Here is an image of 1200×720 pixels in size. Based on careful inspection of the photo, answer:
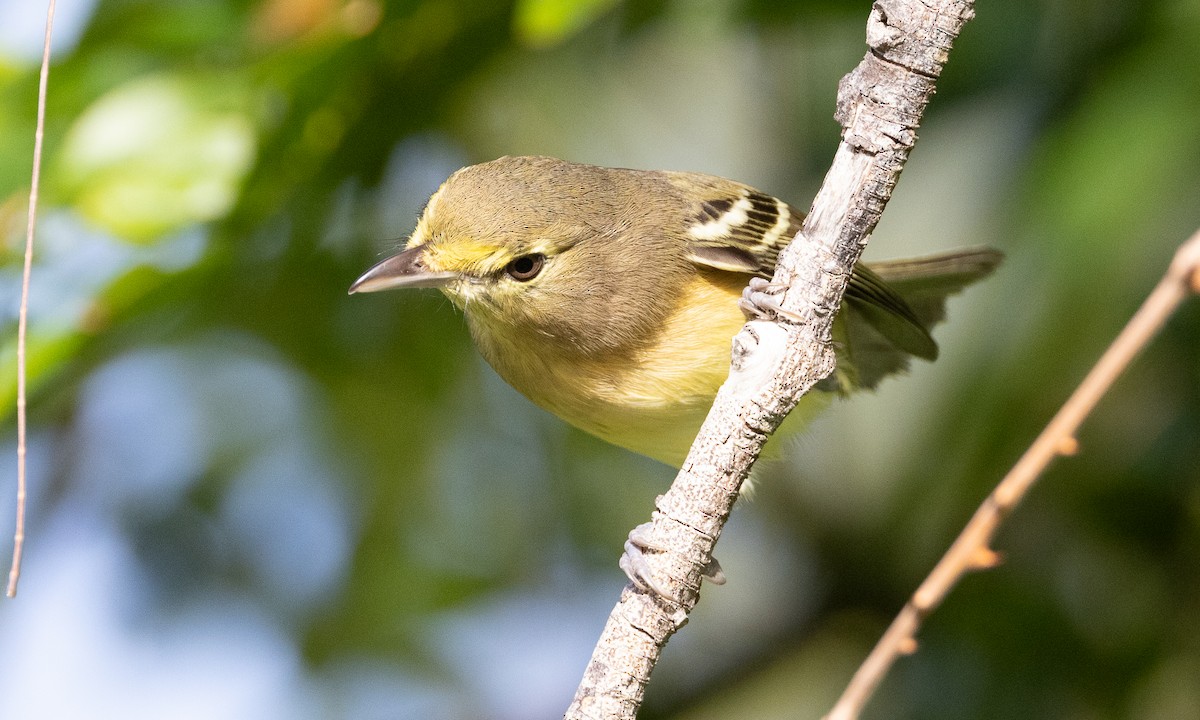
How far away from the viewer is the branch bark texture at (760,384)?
199 centimetres

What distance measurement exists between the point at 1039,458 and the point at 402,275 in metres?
1.67

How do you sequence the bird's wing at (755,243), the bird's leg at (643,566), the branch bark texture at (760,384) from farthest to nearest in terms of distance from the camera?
the bird's wing at (755,243) < the bird's leg at (643,566) < the branch bark texture at (760,384)

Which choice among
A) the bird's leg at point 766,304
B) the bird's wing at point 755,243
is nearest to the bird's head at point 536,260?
the bird's wing at point 755,243

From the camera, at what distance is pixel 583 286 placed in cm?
315

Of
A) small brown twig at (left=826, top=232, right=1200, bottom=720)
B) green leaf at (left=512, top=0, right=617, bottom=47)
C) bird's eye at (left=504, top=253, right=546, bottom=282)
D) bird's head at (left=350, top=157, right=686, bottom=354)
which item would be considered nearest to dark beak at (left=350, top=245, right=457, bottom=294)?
bird's head at (left=350, top=157, right=686, bottom=354)

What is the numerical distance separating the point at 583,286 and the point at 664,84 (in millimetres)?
2984

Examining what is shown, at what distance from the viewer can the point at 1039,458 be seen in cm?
172

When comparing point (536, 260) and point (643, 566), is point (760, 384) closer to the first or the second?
point (643, 566)

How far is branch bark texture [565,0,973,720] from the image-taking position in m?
1.99

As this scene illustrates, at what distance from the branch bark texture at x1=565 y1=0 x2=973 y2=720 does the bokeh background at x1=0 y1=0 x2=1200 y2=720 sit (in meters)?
0.95

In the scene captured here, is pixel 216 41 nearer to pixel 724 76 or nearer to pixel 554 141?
pixel 554 141

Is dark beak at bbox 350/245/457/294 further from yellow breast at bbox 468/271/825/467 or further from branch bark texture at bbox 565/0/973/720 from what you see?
branch bark texture at bbox 565/0/973/720

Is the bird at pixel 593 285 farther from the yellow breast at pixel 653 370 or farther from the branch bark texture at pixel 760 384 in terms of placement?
the branch bark texture at pixel 760 384

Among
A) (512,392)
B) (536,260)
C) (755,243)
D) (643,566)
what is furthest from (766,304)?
(512,392)
